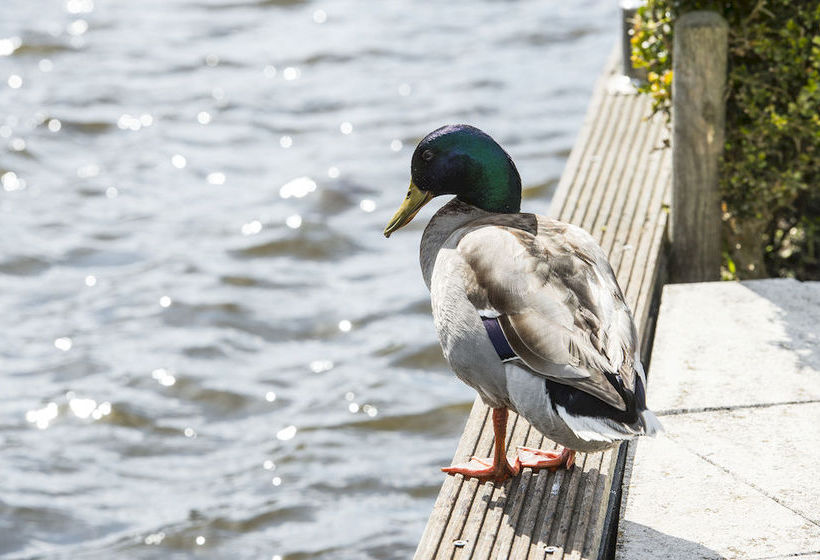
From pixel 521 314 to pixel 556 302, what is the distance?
10cm

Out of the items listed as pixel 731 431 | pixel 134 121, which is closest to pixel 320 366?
pixel 731 431

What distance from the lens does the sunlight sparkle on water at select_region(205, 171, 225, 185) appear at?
330 inches

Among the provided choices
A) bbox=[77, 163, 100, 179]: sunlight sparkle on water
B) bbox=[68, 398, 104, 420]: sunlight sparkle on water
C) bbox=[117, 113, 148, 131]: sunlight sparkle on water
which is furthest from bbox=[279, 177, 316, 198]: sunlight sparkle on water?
bbox=[68, 398, 104, 420]: sunlight sparkle on water

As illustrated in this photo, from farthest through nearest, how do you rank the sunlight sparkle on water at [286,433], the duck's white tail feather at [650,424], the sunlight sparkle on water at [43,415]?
the sunlight sparkle on water at [43,415], the sunlight sparkle on water at [286,433], the duck's white tail feather at [650,424]

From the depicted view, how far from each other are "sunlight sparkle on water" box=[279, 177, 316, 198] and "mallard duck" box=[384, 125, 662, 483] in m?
4.36

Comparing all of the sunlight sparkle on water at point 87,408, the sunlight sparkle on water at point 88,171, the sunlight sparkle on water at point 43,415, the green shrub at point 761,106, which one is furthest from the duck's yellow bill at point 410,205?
the sunlight sparkle on water at point 88,171

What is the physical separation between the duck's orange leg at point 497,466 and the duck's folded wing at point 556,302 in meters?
0.41

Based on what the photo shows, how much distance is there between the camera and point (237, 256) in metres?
7.49

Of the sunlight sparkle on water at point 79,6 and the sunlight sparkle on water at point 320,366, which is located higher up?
the sunlight sparkle on water at point 79,6

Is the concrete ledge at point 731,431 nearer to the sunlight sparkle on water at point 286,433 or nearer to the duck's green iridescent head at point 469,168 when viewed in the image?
the duck's green iridescent head at point 469,168

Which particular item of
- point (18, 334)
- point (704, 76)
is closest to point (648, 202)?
point (704, 76)

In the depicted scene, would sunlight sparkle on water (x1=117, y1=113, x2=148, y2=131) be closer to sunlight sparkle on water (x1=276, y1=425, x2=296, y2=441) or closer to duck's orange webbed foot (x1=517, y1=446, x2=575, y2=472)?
sunlight sparkle on water (x1=276, y1=425, x2=296, y2=441)

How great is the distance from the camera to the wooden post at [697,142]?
15.8 feet

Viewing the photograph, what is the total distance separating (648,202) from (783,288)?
849mm
